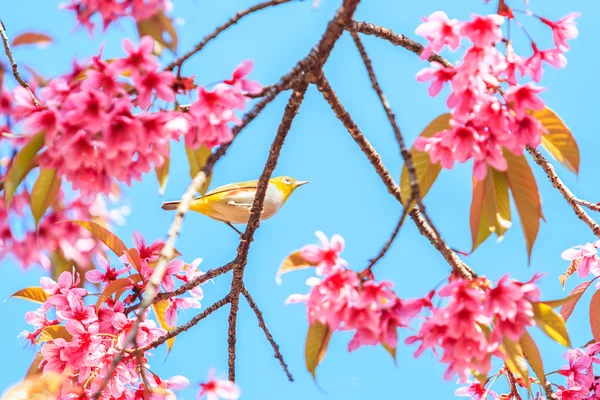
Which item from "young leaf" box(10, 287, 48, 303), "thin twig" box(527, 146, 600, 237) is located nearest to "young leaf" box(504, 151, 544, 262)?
"thin twig" box(527, 146, 600, 237)

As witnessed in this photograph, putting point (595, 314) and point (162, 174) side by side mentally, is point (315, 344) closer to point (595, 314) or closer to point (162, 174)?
point (162, 174)

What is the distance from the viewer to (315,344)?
59.9 inches

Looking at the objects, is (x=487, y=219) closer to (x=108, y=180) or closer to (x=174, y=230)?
(x=174, y=230)

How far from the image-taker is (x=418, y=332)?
55.1 inches

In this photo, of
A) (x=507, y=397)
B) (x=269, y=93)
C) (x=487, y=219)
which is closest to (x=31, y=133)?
(x=269, y=93)

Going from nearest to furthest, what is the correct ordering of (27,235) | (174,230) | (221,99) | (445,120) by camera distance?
(174,230), (221,99), (445,120), (27,235)

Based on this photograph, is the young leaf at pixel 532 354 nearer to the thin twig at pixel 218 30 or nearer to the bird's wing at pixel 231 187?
the thin twig at pixel 218 30

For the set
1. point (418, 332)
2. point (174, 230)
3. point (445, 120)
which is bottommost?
point (418, 332)

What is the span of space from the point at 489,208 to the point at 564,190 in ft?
2.87

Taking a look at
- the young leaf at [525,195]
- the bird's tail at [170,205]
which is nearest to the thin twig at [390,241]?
the young leaf at [525,195]

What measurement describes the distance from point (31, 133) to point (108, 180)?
8.0 inches

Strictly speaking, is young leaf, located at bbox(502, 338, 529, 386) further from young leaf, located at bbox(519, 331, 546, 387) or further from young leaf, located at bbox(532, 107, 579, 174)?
young leaf, located at bbox(532, 107, 579, 174)

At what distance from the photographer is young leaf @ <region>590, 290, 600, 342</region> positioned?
227 cm

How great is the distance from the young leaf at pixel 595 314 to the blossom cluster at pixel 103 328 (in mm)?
1359
